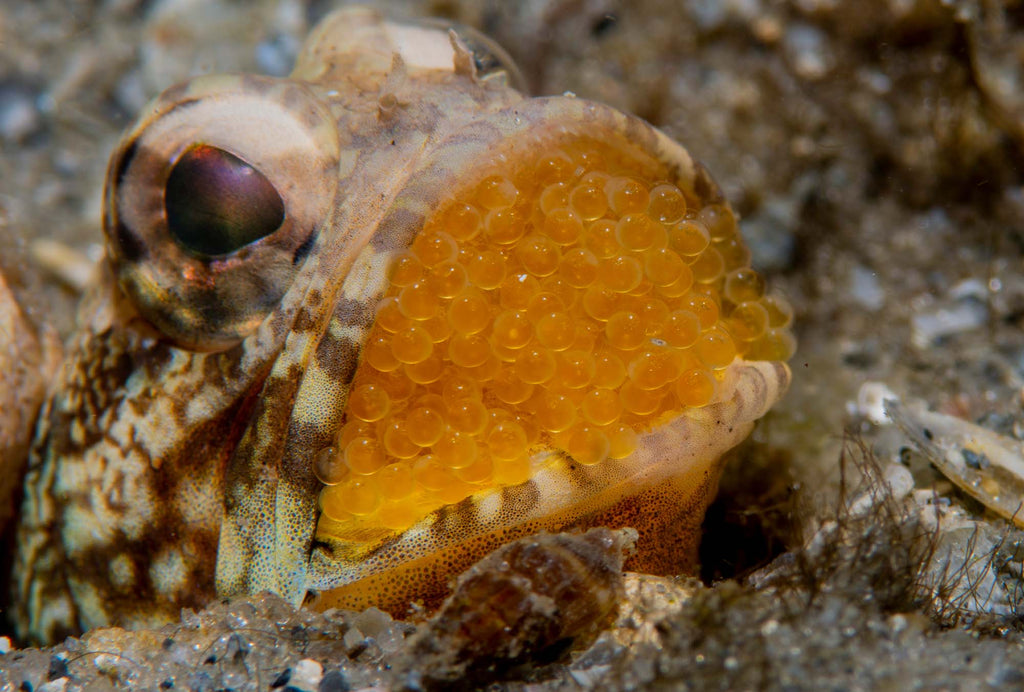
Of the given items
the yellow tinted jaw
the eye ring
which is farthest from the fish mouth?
the eye ring

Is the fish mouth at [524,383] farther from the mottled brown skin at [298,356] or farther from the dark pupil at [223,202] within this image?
the dark pupil at [223,202]

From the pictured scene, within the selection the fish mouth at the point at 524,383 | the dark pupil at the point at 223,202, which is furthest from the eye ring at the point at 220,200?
the fish mouth at the point at 524,383

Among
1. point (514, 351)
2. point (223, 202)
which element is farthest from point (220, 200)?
point (514, 351)

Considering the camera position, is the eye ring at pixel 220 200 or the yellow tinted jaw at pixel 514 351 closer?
the yellow tinted jaw at pixel 514 351

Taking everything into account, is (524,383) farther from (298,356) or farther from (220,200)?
(220,200)

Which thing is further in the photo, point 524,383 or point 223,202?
point 223,202

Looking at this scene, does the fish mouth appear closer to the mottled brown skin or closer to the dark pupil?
the mottled brown skin
